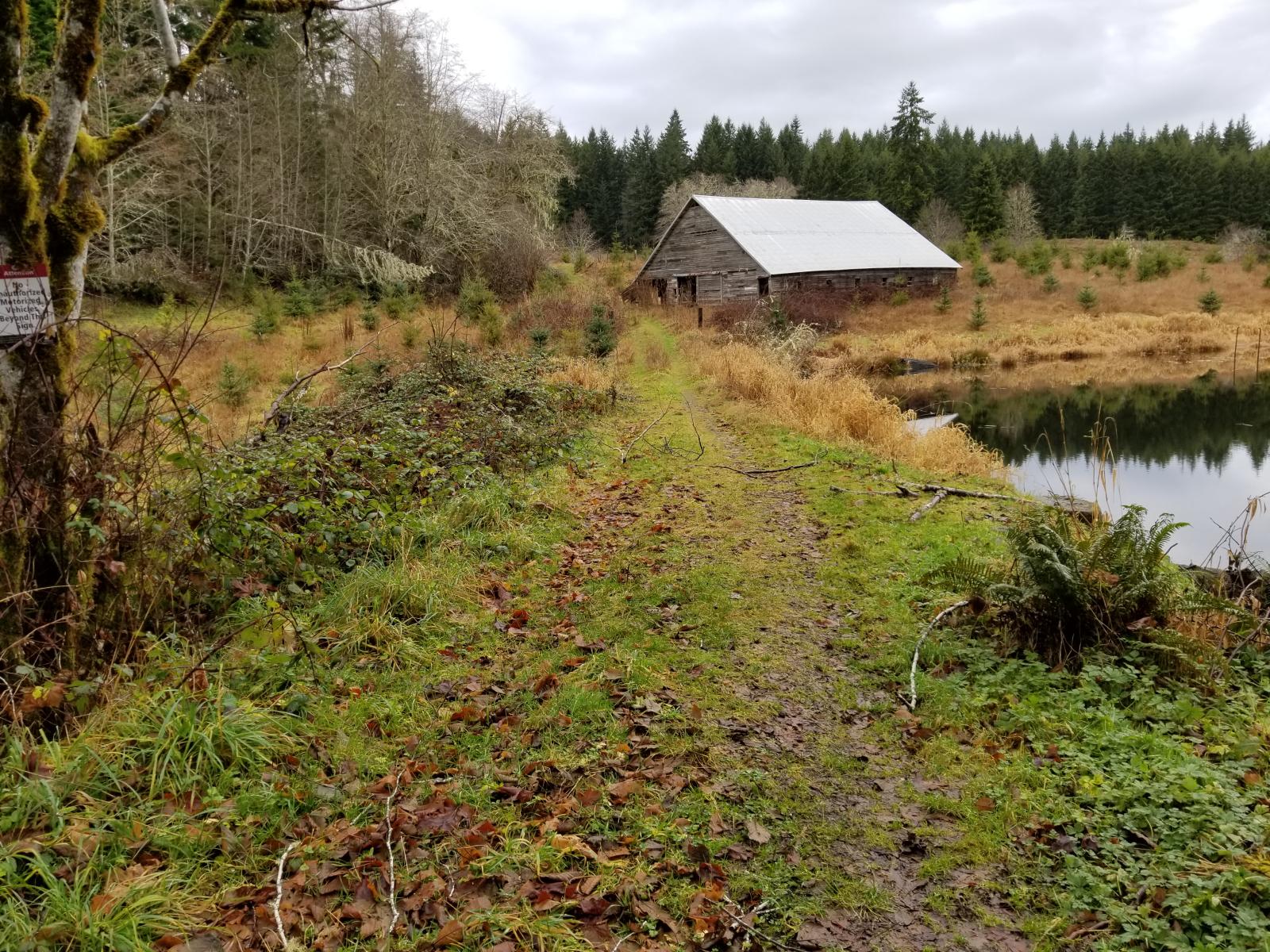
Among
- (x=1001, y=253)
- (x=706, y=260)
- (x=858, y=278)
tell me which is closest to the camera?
(x=706, y=260)

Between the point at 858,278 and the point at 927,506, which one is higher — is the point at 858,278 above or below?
above

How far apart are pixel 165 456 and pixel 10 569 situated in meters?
0.93

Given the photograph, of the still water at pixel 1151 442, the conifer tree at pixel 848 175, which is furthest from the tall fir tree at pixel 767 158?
the still water at pixel 1151 442

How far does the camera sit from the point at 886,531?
7.14 metres

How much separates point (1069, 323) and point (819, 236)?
12.2 meters

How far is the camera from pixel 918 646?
4.82 meters

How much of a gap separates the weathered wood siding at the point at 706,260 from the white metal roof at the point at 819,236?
0.53 meters

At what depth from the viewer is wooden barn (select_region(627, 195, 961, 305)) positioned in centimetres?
3231

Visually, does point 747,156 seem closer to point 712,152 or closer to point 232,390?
point 712,152

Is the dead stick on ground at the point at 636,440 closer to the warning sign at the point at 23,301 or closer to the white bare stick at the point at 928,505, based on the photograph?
the white bare stick at the point at 928,505

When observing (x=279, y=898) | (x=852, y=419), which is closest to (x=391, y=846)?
(x=279, y=898)

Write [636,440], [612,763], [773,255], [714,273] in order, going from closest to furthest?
[612,763] < [636,440] < [773,255] < [714,273]

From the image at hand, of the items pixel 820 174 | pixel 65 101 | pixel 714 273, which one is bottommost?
pixel 65 101

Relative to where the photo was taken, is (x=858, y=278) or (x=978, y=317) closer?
(x=978, y=317)
